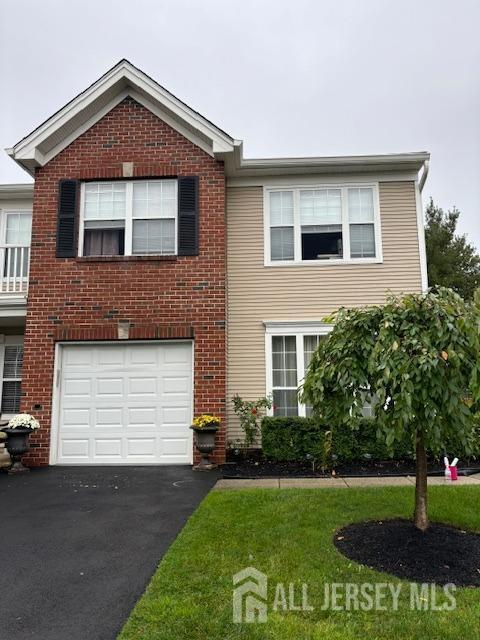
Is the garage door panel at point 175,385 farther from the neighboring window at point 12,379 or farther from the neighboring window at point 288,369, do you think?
the neighboring window at point 12,379

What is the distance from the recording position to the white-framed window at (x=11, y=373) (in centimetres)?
1088

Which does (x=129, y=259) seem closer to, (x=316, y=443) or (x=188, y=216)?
(x=188, y=216)

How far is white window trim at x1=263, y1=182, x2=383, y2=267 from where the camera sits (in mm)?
9883

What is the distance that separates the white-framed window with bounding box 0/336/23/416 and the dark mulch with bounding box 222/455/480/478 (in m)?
5.64

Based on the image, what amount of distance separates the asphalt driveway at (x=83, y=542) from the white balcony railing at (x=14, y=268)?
4.44 m

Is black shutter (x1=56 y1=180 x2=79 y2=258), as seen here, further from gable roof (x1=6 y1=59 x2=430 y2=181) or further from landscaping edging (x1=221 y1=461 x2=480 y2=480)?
landscaping edging (x1=221 y1=461 x2=480 y2=480)

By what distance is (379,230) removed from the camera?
32.5 feet

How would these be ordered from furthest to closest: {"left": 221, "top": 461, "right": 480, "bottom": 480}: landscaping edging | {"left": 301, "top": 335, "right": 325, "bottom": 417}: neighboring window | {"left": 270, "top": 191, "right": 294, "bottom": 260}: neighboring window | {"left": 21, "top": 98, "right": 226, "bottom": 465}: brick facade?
{"left": 270, "top": 191, "right": 294, "bottom": 260}: neighboring window → {"left": 301, "top": 335, "right": 325, "bottom": 417}: neighboring window → {"left": 21, "top": 98, "right": 226, "bottom": 465}: brick facade → {"left": 221, "top": 461, "right": 480, "bottom": 480}: landscaping edging

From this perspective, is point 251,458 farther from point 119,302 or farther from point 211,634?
point 211,634

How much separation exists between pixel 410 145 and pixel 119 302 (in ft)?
90.2

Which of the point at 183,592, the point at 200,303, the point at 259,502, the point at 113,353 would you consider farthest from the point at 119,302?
the point at 183,592

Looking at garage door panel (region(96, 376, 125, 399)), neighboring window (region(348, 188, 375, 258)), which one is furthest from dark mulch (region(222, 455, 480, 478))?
neighboring window (region(348, 188, 375, 258))

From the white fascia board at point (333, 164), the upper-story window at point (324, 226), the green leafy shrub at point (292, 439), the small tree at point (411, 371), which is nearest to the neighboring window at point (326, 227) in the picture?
the upper-story window at point (324, 226)

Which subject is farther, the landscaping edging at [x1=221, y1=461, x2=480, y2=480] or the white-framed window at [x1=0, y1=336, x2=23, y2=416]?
the white-framed window at [x1=0, y1=336, x2=23, y2=416]
